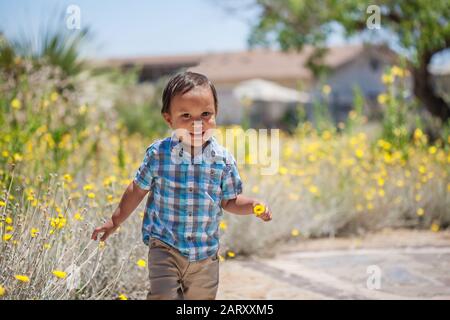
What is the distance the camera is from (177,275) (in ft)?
8.09

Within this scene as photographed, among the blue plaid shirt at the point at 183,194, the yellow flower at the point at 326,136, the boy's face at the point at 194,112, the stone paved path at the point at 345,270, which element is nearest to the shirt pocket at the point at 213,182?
the blue plaid shirt at the point at 183,194

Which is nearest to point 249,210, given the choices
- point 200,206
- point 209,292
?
point 200,206

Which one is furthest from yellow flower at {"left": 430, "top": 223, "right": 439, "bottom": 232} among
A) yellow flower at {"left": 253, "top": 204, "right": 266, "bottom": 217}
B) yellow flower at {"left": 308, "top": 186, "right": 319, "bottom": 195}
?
yellow flower at {"left": 253, "top": 204, "right": 266, "bottom": 217}

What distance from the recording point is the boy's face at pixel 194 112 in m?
2.41

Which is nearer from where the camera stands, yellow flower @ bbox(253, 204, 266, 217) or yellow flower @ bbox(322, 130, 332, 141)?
yellow flower @ bbox(253, 204, 266, 217)

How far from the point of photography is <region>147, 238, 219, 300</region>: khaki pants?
242 cm

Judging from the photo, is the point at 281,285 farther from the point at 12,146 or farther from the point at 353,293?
the point at 12,146

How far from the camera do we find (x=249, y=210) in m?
2.53

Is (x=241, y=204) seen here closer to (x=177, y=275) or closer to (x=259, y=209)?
(x=259, y=209)

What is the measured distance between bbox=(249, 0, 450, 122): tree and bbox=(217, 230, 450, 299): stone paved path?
24.5ft

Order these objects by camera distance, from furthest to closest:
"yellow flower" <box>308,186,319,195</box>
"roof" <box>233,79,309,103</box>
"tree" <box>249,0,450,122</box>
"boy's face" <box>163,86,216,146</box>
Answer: "roof" <box>233,79,309,103</box>
"tree" <box>249,0,450,122</box>
"yellow flower" <box>308,186,319,195</box>
"boy's face" <box>163,86,216,146</box>

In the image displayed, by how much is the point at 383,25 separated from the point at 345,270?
1026cm

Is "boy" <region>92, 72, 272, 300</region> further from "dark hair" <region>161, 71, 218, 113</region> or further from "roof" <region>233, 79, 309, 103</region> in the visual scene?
"roof" <region>233, 79, 309, 103</region>

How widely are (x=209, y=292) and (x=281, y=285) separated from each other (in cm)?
163
